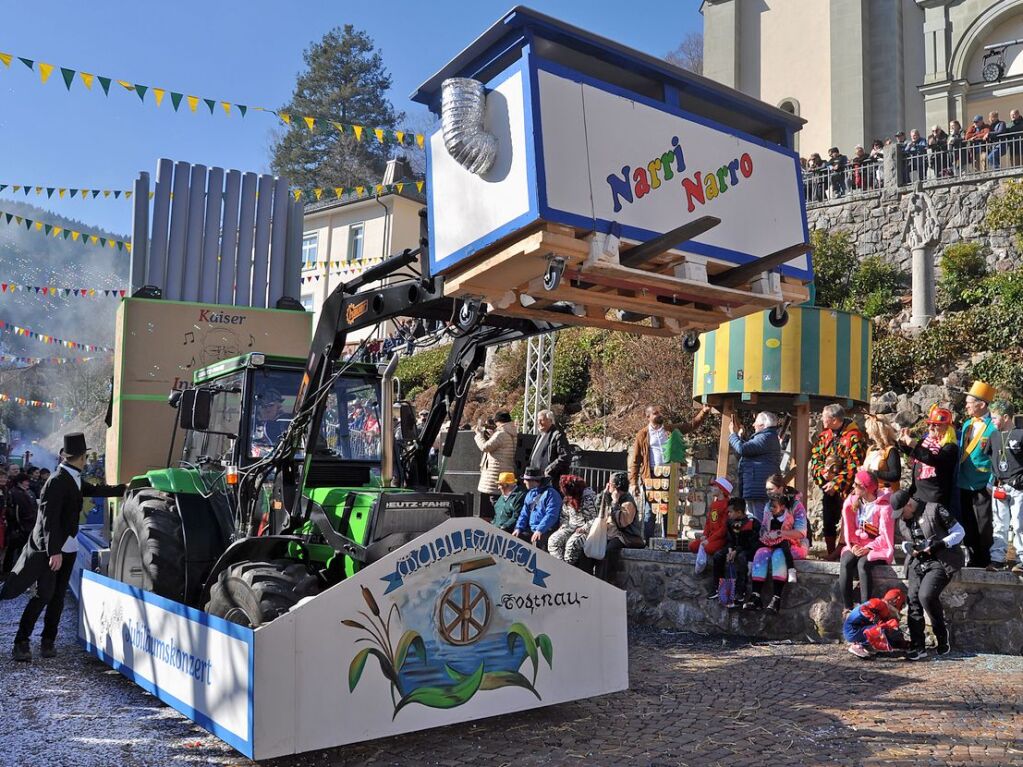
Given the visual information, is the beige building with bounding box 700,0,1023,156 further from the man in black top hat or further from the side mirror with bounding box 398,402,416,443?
the man in black top hat

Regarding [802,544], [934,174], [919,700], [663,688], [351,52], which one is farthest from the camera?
[351,52]

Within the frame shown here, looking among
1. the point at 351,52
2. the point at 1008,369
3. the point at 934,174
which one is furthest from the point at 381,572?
the point at 351,52

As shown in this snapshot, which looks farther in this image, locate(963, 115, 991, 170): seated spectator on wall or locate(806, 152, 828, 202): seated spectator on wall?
locate(806, 152, 828, 202): seated spectator on wall

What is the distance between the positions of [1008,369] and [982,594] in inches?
473

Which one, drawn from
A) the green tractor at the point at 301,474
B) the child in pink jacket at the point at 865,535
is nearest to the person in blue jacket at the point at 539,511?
the green tractor at the point at 301,474

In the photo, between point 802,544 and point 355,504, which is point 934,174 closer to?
point 802,544

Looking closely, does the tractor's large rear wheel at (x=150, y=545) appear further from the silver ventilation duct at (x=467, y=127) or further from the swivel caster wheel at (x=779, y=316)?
the swivel caster wheel at (x=779, y=316)

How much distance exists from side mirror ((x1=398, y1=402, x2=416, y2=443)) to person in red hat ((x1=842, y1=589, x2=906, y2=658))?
12.6ft

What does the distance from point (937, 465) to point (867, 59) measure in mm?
26390

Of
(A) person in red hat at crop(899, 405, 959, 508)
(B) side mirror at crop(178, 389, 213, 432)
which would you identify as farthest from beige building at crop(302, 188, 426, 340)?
(A) person in red hat at crop(899, 405, 959, 508)

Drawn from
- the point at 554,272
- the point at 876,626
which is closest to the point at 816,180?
the point at 876,626

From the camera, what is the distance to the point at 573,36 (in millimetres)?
5094

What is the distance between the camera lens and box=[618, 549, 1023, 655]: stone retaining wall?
728cm

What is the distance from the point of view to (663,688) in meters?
6.67
